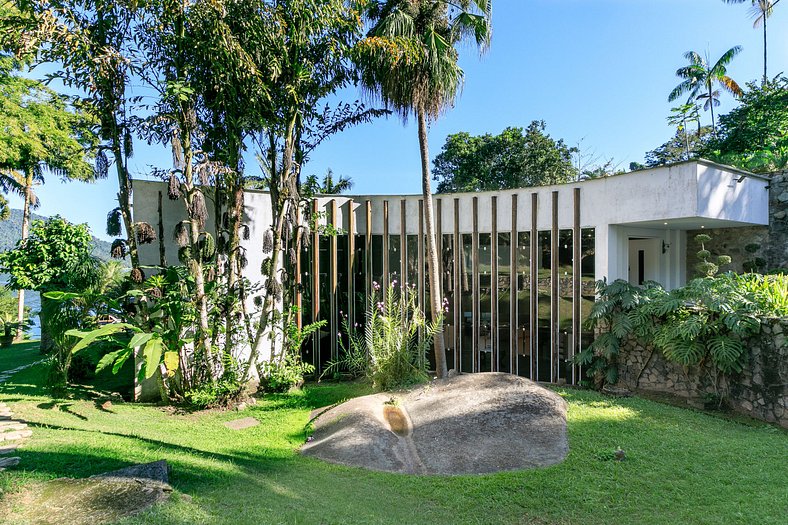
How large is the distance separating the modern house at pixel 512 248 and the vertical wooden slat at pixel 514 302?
23mm

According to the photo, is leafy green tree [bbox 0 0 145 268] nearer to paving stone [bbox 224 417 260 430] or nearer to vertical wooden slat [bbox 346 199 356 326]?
paving stone [bbox 224 417 260 430]

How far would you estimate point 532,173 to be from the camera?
23922mm

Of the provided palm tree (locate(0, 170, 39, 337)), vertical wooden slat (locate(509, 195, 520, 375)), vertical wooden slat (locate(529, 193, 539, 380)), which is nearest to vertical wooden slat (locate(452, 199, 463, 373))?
vertical wooden slat (locate(509, 195, 520, 375))

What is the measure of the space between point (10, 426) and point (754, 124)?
24.3 metres

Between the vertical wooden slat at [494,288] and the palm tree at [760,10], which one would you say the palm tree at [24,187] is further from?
the palm tree at [760,10]

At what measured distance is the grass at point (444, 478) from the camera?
11.1ft

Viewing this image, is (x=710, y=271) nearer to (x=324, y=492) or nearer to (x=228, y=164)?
(x=324, y=492)

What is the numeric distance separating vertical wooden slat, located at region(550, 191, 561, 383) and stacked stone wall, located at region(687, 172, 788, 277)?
4686mm

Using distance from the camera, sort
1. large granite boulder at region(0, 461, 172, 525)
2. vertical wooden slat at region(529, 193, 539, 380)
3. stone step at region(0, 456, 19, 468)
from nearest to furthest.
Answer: large granite boulder at region(0, 461, 172, 525), stone step at region(0, 456, 19, 468), vertical wooden slat at region(529, 193, 539, 380)

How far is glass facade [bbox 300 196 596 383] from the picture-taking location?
8852mm

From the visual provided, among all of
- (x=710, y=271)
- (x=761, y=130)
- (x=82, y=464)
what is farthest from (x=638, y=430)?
(x=761, y=130)

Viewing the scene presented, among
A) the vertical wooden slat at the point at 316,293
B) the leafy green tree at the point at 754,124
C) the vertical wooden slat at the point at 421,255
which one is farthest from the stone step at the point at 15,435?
the leafy green tree at the point at 754,124

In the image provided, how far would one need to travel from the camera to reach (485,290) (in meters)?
9.77

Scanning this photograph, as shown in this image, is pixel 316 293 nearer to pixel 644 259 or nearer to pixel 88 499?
pixel 88 499
